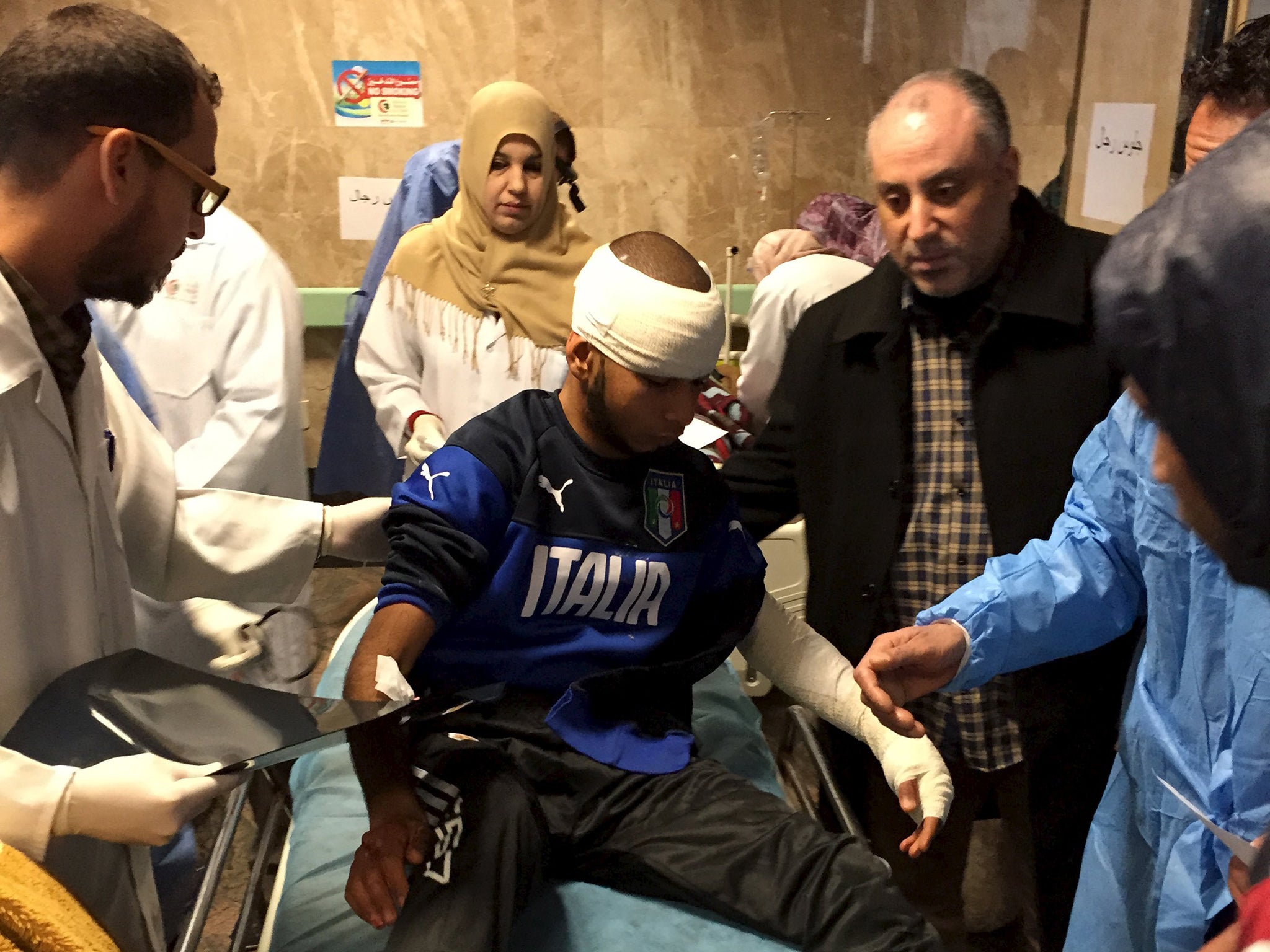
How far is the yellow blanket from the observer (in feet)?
3.14

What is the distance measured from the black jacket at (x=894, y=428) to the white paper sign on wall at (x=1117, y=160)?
5.56 ft

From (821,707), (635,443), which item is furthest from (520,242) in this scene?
(821,707)

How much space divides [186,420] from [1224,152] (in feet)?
7.67

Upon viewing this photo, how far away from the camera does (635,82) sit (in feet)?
14.5

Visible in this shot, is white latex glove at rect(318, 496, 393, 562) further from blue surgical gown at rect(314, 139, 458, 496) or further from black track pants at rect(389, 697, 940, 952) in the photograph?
blue surgical gown at rect(314, 139, 458, 496)

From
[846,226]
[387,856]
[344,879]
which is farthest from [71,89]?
[846,226]

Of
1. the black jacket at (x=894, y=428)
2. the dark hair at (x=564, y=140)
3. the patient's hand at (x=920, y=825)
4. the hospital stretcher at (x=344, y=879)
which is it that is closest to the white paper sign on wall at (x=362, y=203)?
the dark hair at (x=564, y=140)

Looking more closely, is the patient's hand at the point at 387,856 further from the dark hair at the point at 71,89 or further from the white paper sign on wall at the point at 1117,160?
the white paper sign on wall at the point at 1117,160

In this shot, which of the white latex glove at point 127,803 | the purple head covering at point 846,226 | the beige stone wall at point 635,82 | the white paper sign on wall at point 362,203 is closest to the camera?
Answer: the white latex glove at point 127,803

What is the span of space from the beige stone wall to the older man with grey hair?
259 cm

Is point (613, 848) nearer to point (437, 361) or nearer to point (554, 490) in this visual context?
point (554, 490)

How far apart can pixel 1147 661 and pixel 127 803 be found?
1.26 metres

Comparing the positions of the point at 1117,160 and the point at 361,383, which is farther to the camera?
the point at 1117,160

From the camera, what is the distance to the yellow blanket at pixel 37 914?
3.14 ft
